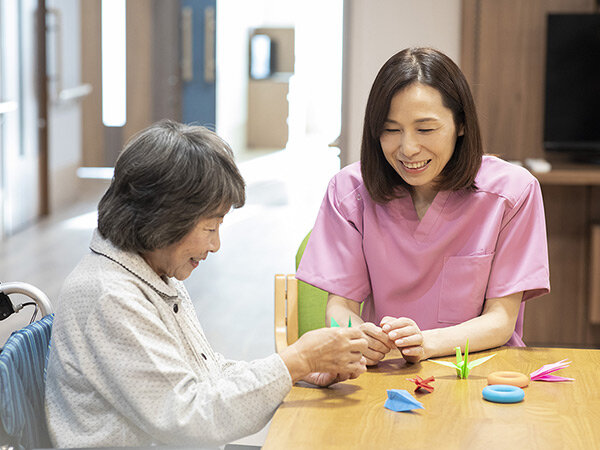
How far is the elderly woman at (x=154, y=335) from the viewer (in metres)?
1.36

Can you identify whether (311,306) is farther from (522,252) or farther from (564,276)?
(564,276)

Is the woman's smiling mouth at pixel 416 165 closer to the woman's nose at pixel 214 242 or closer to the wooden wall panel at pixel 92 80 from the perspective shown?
the woman's nose at pixel 214 242

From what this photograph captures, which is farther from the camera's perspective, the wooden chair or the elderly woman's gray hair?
the wooden chair

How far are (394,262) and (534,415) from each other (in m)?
0.57

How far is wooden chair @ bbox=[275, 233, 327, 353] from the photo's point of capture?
85.5 inches

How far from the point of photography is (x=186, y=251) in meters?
1.51

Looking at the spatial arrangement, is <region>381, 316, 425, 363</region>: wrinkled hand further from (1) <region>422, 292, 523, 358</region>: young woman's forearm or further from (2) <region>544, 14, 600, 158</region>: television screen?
(2) <region>544, 14, 600, 158</region>: television screen

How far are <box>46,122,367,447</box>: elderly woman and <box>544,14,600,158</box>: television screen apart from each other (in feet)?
8.47

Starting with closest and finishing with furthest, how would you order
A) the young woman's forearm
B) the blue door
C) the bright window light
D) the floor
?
the young woman's forearm → the floor → the bright window light → the blue door

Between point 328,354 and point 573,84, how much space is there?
270 cm

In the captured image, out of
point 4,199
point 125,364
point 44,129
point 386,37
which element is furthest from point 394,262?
point 44,129

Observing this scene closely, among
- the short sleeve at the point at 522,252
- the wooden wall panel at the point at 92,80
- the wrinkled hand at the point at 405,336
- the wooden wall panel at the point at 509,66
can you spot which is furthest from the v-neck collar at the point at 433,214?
the wooden wall panel at the point at 92,80

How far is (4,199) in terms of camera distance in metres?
5.95

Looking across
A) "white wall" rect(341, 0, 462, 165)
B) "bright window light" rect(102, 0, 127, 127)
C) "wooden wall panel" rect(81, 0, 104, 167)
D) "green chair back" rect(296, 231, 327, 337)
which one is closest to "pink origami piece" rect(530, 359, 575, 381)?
"green chair back" rect(296, 231, 327, 337)
